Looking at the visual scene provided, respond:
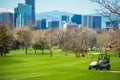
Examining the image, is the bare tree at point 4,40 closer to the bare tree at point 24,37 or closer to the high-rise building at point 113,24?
the high-rise building at point 113,24

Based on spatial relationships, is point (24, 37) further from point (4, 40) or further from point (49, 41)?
point (4, 40)

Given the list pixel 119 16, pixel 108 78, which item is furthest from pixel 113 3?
pixel 108 78

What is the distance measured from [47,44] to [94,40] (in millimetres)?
28727

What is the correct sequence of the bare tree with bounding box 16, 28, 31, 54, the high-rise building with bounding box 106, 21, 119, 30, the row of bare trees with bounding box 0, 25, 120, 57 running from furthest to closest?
the bare tree with bounding box 16, 28, 31, 54 → the row of bare trees with bounding box 0, 25, 120, 57 → the high-rise building with bounding box 106, 21, 119, 30

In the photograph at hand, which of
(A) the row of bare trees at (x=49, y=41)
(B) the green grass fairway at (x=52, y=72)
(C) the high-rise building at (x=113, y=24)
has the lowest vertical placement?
(B) the green grass fairway at (x=52, y=72)

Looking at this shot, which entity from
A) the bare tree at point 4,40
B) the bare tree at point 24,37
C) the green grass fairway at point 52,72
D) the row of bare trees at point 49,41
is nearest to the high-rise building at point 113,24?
the row of bare trees at point 49,41

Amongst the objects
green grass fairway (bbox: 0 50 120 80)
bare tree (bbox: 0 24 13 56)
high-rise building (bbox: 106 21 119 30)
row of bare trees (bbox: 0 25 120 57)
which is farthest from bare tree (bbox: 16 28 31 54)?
green grass fairway (bbox: 0 50 120 80)

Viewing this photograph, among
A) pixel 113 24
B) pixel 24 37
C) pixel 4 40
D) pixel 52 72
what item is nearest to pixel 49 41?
pixel 24 37

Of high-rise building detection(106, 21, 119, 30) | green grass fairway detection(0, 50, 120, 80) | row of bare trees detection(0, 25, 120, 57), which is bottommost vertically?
green grass fairway detection(0, 50, 120, 80)

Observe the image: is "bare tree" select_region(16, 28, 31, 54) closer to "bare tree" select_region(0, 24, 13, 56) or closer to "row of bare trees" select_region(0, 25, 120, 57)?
"row of bare trees" select_region(0, 25, 120, 57)

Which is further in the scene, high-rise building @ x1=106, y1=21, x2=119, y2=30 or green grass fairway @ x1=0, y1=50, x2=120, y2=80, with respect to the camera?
high-rise building @ x1=106, y1=21, x2=119, y2=30

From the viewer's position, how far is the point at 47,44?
7575cm

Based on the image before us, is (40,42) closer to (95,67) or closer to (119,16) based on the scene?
(95,67)

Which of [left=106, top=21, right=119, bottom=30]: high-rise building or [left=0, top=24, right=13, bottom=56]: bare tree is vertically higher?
[left=106, top=21, right=119, bottom=30]: high-rise building
